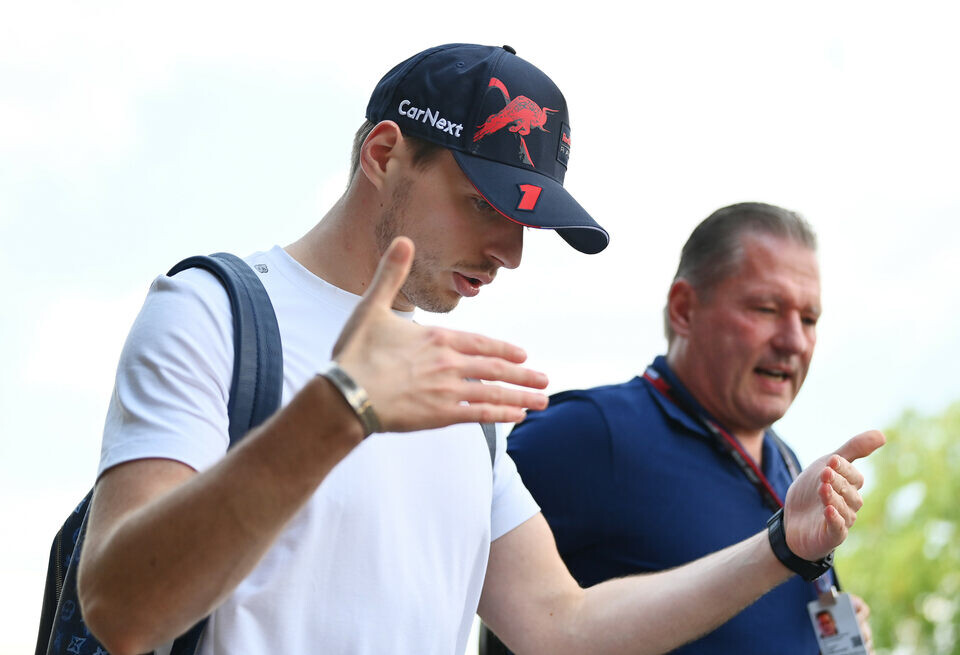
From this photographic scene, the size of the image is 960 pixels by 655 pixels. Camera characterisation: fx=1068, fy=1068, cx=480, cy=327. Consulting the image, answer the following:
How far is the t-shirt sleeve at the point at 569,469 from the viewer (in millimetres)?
3256

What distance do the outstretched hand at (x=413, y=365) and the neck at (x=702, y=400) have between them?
92.5 inches

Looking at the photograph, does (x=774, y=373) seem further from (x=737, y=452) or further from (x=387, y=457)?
(x=387, y=457)

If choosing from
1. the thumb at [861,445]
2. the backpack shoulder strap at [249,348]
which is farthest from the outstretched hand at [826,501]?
the backpack shoulder strap at [249,348]

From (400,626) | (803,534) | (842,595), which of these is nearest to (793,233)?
(842,595)

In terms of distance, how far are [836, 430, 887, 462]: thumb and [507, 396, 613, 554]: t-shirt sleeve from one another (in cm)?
94

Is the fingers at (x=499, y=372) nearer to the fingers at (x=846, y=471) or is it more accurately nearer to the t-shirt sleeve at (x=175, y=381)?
the t-shirt sleeve at (x=175, y=381)

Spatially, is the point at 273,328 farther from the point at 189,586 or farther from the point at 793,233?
the point at 793,233

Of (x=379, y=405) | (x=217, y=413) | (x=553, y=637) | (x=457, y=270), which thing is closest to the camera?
(x=379, y=405)

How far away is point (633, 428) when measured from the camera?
3451mm

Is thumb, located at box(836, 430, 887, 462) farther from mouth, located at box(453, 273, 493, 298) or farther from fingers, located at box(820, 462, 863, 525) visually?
mouth, located at box(453, 273, 493, 298)

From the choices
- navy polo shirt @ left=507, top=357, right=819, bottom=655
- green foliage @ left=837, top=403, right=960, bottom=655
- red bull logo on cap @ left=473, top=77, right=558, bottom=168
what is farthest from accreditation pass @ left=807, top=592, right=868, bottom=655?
green foliage @ left=837, top=403, right=960, bottom=655

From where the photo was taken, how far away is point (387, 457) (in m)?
2.05

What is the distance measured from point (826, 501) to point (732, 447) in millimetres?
1221

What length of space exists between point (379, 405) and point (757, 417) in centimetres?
256
